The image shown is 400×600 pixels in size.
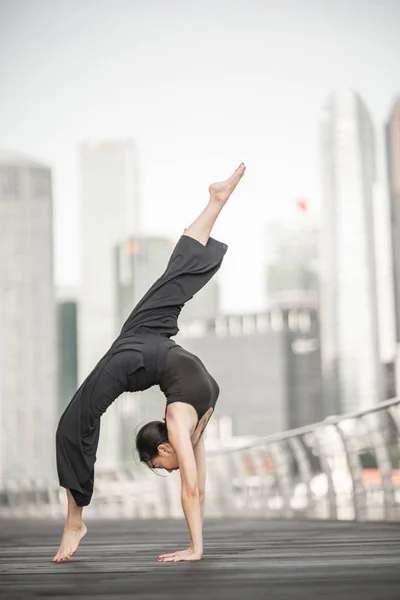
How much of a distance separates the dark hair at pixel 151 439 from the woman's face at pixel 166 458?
13mm

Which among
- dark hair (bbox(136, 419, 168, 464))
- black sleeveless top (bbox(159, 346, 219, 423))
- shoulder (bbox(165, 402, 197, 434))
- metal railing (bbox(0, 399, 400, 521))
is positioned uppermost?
black sleeveless top (bbox(159, 346, 219, 423))

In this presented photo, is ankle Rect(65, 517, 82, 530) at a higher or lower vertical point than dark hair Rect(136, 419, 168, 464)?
lower

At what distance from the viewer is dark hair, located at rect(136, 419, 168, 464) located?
3.71 metres

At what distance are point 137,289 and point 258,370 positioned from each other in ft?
104

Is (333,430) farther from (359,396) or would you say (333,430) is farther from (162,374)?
(359,396)

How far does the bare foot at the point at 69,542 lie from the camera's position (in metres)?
3.65

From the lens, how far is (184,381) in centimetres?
366

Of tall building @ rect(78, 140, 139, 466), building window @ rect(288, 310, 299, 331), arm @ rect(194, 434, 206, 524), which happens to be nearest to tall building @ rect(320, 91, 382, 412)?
building window @ rect(288, 310, 299, 331)

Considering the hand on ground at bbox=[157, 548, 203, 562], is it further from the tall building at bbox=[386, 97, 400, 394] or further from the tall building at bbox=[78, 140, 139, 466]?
the tall building at bbox=[386, 97, 400, 394]

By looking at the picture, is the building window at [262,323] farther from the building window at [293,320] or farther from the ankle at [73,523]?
the ankle at [73,523]

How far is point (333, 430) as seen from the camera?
6719 mm

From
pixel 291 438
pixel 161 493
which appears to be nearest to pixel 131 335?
pixel 291 438

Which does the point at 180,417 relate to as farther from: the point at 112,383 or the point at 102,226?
the point at 102,226

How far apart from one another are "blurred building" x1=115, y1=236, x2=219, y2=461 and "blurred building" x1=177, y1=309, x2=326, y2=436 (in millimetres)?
13008
